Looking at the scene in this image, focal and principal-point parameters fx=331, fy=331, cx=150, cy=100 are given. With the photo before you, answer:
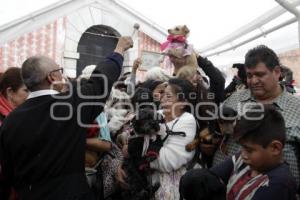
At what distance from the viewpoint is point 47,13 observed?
7.60 metres

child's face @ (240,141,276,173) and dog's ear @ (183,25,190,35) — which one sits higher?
dog's ear @ (183,25,190,35)

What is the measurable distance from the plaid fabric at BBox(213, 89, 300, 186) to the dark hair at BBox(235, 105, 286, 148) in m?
0.32

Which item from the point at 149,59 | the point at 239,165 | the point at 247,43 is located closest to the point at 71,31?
the point at 149,59

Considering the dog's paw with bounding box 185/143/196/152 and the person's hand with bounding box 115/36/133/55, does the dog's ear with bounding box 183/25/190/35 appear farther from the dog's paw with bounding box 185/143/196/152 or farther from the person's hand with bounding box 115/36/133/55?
the dog's paw with bounding box 185/143/196/152

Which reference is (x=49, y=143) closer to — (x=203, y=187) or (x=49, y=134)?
(x=49, y=134)

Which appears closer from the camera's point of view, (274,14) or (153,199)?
(153,199)

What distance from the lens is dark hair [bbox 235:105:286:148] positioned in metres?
1.55

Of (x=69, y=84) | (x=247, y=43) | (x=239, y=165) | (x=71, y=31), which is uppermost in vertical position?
(x=71, y=31)

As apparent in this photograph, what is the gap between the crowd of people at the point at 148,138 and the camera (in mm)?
1611

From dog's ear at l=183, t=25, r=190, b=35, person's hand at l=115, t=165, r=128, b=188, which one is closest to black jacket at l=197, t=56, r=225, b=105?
dog's ear at l=183, t=25, r=190, b=35

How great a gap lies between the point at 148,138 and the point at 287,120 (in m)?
0.91

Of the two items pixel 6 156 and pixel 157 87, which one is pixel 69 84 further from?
pixel 157 87

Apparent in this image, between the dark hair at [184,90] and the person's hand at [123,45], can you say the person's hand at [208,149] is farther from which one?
the person's hand at [123,45]

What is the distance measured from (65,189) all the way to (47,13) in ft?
21.6
